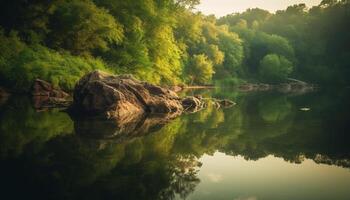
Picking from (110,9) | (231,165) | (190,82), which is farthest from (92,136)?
(190,82)

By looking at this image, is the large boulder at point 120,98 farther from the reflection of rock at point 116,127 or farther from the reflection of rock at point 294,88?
the reflection of rock at point 294,88

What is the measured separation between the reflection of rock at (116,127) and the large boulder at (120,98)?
0.75 metres

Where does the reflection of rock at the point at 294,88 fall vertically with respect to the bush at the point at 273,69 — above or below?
below

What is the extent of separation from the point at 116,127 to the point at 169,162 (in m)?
5.57

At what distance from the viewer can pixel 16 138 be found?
10.8 metres

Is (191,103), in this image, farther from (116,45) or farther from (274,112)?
(116,45)

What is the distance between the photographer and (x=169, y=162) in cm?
869

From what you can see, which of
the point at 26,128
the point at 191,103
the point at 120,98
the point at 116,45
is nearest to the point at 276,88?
the point at 116,45

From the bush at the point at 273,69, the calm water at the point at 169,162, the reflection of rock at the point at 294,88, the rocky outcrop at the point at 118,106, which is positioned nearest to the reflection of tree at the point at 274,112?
the calm water at the point at 169,162

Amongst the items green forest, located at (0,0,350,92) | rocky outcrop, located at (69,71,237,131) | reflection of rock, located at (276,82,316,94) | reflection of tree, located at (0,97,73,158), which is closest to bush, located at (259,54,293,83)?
green forest, located at (0,0,350,92)

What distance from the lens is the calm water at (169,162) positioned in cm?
649

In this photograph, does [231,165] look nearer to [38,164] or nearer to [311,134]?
[38,164]

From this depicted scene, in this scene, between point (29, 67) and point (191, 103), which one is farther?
point (29, 67)

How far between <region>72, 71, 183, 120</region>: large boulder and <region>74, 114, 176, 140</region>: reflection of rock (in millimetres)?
747
